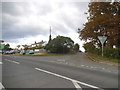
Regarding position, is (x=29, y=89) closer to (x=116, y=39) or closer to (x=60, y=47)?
(x=116, y=39)

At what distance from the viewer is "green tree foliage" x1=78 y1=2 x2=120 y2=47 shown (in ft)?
65.2

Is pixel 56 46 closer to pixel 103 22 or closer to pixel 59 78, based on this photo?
pixel 103 22

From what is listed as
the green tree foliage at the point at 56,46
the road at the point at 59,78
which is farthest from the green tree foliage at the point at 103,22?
the green tree foliage at the point at 56,46

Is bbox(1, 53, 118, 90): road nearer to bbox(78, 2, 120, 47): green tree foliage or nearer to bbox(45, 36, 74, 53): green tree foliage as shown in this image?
bbox(78, 2, 120, 47): green tree foliage

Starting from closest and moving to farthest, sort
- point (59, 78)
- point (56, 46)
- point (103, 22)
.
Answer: point (59, 78) → point (103, 22) → point (56, 46)

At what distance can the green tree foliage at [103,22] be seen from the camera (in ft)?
65.2

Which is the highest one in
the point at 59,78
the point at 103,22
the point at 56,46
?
the point at 103,22

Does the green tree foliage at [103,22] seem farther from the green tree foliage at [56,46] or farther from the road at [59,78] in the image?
the green tree foliage at [56,46]

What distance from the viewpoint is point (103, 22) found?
20.8 meters

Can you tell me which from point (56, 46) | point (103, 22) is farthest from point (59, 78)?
point (56, 46)

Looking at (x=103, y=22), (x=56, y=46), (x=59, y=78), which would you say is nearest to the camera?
(x=59, y=78)

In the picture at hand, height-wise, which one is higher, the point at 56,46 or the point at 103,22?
the point at 103,22

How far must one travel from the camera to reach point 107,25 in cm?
2119

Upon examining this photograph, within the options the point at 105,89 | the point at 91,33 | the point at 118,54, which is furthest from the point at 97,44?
the point at 105,89
